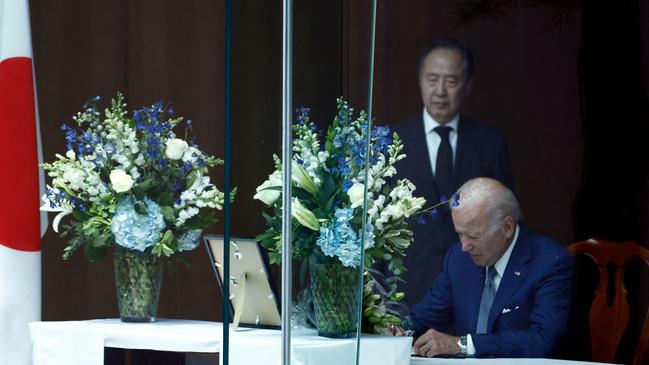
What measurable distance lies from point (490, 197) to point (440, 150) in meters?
0.27

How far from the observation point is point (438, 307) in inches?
157

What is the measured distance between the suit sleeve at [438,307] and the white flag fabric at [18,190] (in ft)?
4.88

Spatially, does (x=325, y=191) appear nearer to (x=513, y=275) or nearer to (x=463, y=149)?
(x=513, y=275)

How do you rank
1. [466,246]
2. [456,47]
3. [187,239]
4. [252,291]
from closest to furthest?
[252,291] → [187,239] → [466,246] → [456,47]

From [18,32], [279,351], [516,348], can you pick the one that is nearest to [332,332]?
[279,351]

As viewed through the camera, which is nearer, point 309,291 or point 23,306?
point 309,291

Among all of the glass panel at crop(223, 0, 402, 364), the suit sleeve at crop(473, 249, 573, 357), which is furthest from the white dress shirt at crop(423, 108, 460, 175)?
the glass panel at crop(223, 0, 402, 364)

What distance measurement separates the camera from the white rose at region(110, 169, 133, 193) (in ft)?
7.60

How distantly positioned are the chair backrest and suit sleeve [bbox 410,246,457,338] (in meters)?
0.48

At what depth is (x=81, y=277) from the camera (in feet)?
12.9

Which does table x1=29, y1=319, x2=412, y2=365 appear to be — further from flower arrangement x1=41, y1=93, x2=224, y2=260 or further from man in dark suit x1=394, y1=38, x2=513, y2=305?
man in dark suit x1=394, y1=38, x2=513, y2=305

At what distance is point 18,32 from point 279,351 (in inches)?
94.8

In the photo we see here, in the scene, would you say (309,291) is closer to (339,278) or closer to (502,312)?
(339,278)

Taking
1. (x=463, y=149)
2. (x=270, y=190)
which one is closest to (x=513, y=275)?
(x=463, y=149)
